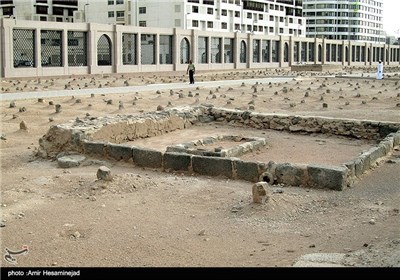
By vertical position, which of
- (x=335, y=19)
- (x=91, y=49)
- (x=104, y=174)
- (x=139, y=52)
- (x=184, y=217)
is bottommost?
(x=184, y=217)

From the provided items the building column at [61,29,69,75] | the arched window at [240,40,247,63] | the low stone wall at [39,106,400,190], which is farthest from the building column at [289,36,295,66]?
the low stone wall at [39,106,400,190]

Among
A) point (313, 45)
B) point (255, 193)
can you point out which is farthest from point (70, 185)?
point (313, 45)

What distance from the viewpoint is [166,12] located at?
242 feet

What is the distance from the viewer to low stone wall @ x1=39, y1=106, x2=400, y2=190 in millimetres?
9117

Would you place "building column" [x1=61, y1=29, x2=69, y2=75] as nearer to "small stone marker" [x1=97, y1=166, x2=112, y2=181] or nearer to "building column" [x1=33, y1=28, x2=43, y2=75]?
"building column" [x1=33, y1=28, x2=43, y2=75]

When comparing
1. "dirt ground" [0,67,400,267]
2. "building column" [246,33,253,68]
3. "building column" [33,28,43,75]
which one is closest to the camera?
"dirt ground" [0,67,400,267]

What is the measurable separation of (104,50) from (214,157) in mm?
35965

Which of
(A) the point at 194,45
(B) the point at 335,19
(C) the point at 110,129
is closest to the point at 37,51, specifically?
(A) the point at 194,45

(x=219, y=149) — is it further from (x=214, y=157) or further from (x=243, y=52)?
(x=243, y=52)

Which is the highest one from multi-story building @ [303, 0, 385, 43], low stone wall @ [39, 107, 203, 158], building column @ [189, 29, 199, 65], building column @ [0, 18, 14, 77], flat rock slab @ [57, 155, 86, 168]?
multi-story building @ [303, 0, 385, 43]

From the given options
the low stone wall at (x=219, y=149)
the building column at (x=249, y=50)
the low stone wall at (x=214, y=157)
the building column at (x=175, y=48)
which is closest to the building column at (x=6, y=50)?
the building column at (x=175, y=48)

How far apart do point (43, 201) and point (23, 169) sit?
2.50 m

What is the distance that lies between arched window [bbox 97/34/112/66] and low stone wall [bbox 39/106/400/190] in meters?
28.6

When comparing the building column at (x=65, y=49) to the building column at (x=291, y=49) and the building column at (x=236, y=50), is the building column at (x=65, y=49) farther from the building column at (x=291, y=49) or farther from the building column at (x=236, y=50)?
the building column at (x=291, y=49)
